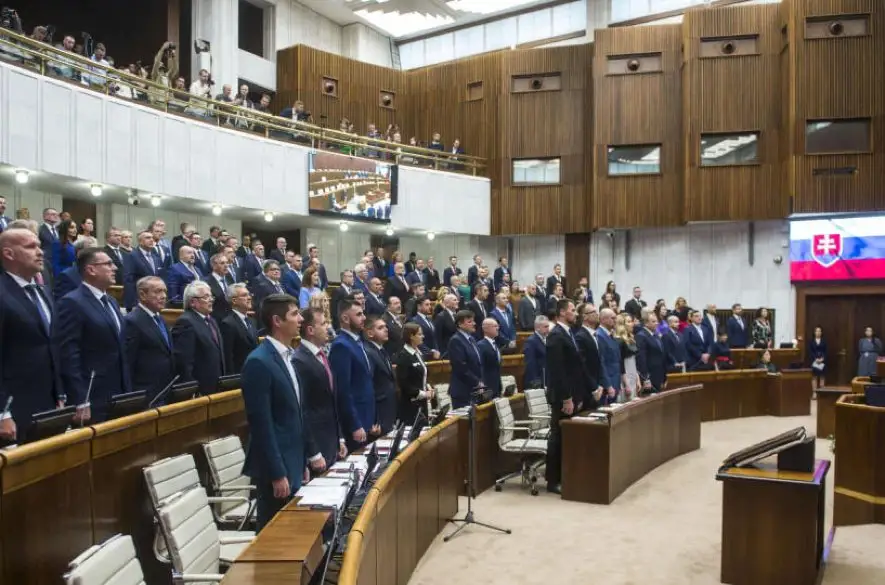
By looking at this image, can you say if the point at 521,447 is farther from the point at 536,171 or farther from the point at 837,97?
the point at 536,171

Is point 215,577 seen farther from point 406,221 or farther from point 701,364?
point 406,221

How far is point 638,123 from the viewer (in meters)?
15.2

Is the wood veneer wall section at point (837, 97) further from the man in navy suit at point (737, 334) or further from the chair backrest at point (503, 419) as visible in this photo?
the chair backrest at point (503, 419)

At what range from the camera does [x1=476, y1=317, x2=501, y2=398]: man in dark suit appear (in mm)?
6430

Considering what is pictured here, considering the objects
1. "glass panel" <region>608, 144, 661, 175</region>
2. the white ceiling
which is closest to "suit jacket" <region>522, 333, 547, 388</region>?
"glass panel" <region>608, 144, 661, 175</region>

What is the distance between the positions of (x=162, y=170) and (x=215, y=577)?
9265mm

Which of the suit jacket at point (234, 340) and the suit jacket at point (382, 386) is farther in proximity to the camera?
the suit jacket at point (234, 340)

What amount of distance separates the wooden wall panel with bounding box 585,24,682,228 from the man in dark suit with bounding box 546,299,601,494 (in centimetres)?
943

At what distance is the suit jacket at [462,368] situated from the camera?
20.4 ft

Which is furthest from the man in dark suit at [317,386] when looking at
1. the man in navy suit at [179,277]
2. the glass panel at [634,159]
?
the glass panel at [634,159]

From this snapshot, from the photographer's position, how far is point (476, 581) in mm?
4215

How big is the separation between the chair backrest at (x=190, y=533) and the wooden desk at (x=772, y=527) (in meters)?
2.77

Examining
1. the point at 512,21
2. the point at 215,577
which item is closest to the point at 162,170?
the point at 215,577

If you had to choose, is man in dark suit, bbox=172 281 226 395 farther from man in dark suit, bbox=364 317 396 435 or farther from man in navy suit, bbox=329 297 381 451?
man in dark suit, bbox=364 317 396 435
